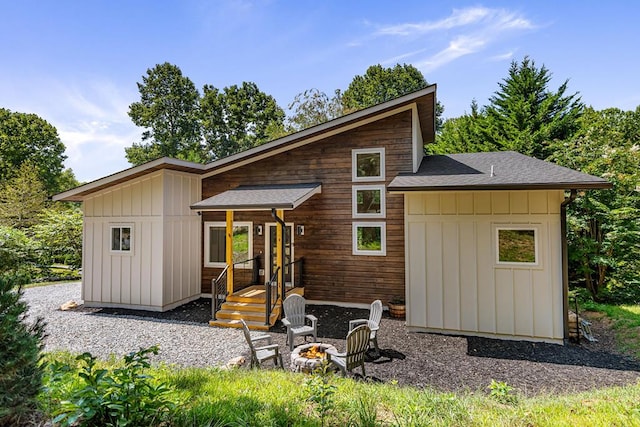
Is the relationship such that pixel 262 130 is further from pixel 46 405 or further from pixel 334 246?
pixel 46 405

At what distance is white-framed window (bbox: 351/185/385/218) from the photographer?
29.4ft

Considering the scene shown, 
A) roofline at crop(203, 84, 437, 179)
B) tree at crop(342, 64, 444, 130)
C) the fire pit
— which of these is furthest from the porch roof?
tree at crop(342, 64, 444, 130)

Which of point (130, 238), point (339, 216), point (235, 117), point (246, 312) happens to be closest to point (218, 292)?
point (246, 312)

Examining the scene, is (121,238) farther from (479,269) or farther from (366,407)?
(479,269)

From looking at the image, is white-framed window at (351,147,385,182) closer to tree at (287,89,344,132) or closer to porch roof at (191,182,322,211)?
porch roof at (191,182,322,211)

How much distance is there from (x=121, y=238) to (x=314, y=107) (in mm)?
19310

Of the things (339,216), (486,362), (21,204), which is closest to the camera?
(486,362)

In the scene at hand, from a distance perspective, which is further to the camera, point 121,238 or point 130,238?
point 121,238

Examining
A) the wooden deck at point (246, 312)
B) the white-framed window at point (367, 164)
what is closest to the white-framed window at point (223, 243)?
the wooden deck at point (246, 312)

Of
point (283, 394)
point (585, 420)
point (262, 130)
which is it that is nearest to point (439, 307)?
point (585, 420)

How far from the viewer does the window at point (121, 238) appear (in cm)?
941

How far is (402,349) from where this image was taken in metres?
6.27

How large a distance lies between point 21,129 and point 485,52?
38.3 metres

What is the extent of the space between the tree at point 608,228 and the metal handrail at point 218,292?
11312 millimetres
